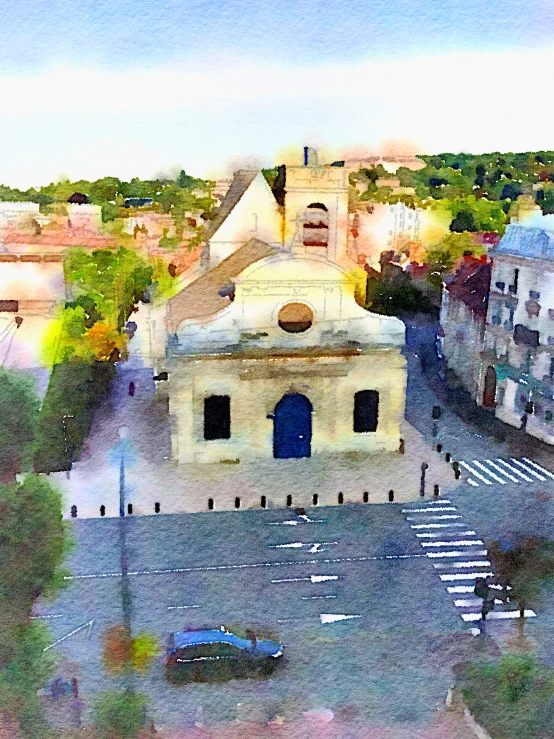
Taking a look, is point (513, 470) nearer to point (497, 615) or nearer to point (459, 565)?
point (459, 565)

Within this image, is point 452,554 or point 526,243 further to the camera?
point 452,554

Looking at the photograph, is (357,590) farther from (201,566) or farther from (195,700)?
(195,700)

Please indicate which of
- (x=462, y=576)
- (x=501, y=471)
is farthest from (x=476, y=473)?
(x=462, y=576)

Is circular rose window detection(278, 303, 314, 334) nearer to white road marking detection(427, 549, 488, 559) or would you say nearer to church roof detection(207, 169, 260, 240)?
church roof detection(207, 169, 260, 240)

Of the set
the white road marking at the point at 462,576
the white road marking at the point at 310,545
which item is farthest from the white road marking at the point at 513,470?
the white road marking at the point at 310,545

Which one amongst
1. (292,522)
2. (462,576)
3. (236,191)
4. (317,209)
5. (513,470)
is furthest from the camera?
(292,522)

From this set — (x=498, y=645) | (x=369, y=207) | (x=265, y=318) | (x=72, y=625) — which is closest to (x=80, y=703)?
(x=72, y=625)

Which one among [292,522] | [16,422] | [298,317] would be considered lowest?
[292,522]
